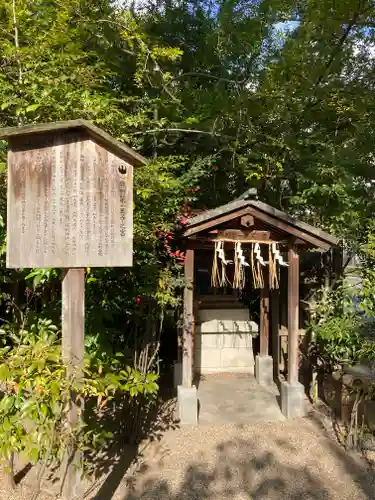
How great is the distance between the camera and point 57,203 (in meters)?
2.84

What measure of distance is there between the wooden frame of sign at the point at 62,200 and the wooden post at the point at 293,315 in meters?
3.99

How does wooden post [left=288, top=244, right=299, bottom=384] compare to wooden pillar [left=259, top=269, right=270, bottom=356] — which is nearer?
wooden post [left=288, top=244, right=299, bottom=384]

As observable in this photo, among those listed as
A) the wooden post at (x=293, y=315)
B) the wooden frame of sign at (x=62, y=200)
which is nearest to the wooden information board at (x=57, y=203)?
the wooden frame of sign at (x=62, y=200)

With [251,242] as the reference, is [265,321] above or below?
below

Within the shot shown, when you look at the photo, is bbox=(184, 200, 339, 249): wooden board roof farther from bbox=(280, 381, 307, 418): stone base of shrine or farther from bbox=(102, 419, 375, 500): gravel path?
bbox=(102, 419, 375, 500): gravel path

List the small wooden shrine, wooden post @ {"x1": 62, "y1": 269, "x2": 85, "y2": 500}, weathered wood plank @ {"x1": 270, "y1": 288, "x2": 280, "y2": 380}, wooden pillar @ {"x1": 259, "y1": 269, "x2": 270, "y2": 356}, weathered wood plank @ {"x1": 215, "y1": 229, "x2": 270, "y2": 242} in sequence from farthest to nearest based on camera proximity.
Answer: wooden pillar @ {"x1": 259, "y1": 269, "x2": 270, "y2": 356} < weathered wood plank @ {"x1": 270, "y1": 288, "x2": 280, "y2": 380} < weathered wood plank @ {"x1": 215, "y1": 229, "x2": 270, "y2": 242} < the small wooden shrine < wooden post @ {"x1": 62, "y1": 269, "x2": 85, "y2": 500}

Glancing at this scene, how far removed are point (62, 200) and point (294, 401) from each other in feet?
16.1

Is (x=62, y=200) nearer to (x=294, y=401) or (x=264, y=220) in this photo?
(x=264, y=220)

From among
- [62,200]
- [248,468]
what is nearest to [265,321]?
[248,468]

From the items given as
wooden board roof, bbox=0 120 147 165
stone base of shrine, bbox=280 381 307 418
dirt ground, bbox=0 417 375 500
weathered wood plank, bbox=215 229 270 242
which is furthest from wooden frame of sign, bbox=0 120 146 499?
stone base of shrine, bbox=280 381 307 418

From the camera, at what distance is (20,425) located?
2615mm

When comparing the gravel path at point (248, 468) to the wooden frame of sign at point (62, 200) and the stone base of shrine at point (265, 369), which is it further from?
the stone base of shrine at point (265, 369)

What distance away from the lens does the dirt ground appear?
12.7 feet

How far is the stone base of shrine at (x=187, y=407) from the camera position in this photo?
5504mm
